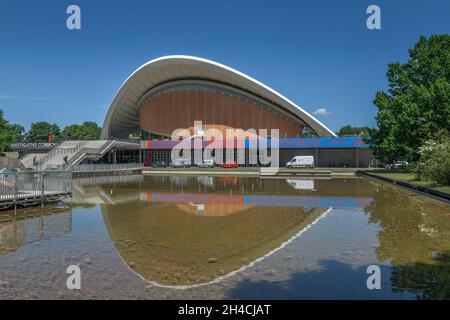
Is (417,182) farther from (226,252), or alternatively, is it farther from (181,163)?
(181,163)

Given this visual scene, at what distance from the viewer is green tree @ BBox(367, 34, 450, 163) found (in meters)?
30.2

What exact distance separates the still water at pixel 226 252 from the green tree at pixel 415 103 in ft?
63.4

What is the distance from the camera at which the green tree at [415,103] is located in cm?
3025

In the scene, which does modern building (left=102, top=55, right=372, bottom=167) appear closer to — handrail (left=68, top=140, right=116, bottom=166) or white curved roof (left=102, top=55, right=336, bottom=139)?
white curved roof (left=102, top=55, right=336, bottom=139)

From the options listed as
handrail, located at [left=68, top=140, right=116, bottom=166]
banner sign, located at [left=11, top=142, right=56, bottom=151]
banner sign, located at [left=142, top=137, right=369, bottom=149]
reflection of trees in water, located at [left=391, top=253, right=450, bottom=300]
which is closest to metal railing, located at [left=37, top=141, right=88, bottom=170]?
handrail, located at [left=68, top=140, right=116, bottom=166]

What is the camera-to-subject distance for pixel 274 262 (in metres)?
6.90

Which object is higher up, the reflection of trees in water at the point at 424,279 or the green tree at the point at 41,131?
the green tree at the point at 41,131

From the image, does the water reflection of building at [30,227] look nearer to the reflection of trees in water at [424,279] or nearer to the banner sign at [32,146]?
the reflection of trees in water at [424,279]

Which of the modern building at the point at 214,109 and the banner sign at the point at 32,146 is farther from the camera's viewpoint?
the modern building at the point at 214,109

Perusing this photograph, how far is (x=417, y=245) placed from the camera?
810 cm

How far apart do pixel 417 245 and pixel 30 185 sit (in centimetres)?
1491

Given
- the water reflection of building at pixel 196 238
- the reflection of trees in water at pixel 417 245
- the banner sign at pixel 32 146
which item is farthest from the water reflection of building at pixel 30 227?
the banner sign at pixel 32 146

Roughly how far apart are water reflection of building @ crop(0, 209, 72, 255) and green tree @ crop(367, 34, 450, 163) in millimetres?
27154
